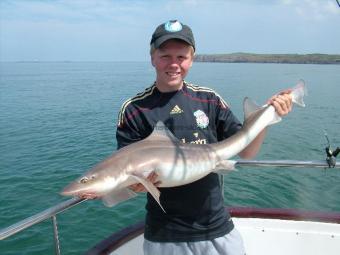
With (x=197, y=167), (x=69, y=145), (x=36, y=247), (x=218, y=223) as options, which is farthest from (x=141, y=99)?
(x=69, y=145)

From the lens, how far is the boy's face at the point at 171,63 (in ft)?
11.2

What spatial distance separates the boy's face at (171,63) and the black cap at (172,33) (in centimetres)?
6

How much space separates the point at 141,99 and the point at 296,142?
60.7ft

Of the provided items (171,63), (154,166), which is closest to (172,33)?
(171,63)

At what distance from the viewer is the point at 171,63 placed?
340cm

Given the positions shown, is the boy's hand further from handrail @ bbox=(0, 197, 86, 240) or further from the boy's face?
handrail @ bbox=(0, 197, 86, 240)

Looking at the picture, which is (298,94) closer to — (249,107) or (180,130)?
(249,107)

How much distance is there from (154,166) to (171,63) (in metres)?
0.92

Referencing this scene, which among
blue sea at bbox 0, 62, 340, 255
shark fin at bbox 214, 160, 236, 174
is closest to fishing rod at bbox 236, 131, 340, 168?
shark fin at bbox 214, 160, 236, 174

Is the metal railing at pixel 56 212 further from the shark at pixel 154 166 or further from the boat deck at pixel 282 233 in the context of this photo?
the boat deck at pixel 282 233

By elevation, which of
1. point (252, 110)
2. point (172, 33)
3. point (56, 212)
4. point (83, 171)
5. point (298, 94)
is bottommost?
point (83, 171)

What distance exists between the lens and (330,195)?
12562 millimetres

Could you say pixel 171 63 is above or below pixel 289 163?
above

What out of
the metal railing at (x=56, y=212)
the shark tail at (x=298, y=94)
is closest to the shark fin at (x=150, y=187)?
the metal railing at (x=56, y=212)
